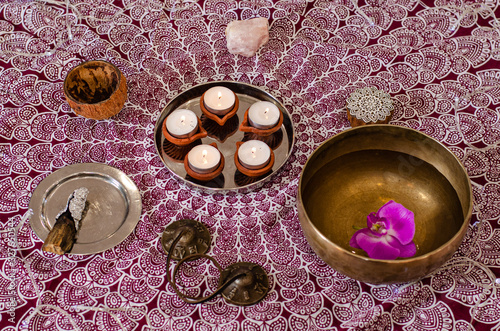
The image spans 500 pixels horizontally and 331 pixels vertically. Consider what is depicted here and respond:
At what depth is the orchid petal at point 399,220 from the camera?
77 centimetres

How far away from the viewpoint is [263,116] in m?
0.89

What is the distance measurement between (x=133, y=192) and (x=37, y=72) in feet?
1.11

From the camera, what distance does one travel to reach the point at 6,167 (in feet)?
2.94

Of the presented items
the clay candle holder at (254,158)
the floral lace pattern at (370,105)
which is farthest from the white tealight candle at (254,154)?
the floral lace pattern at (370,105)

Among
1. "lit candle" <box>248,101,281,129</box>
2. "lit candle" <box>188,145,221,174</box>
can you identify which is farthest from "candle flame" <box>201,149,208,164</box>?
"lit candle" <box>248,101,281,129</box>

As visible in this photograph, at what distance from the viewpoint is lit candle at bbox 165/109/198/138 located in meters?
0.88

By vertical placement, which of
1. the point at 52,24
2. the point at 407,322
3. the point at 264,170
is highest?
the point at 52,24

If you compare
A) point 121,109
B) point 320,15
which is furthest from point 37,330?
point 320,15

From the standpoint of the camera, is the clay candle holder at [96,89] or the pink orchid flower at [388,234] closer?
the pink orchid flower at [388,234]

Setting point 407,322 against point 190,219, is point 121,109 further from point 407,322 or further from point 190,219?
point 407,322

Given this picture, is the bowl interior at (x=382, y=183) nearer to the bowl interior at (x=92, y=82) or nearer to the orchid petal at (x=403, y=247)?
the orchid petal at (x=403, y=247)

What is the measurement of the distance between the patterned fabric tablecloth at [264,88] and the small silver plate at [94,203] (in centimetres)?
2

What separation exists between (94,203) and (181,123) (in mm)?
198

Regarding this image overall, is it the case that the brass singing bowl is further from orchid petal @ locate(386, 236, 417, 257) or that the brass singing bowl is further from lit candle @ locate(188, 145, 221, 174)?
lit candle @ locate(188, 145, 221, 174)
